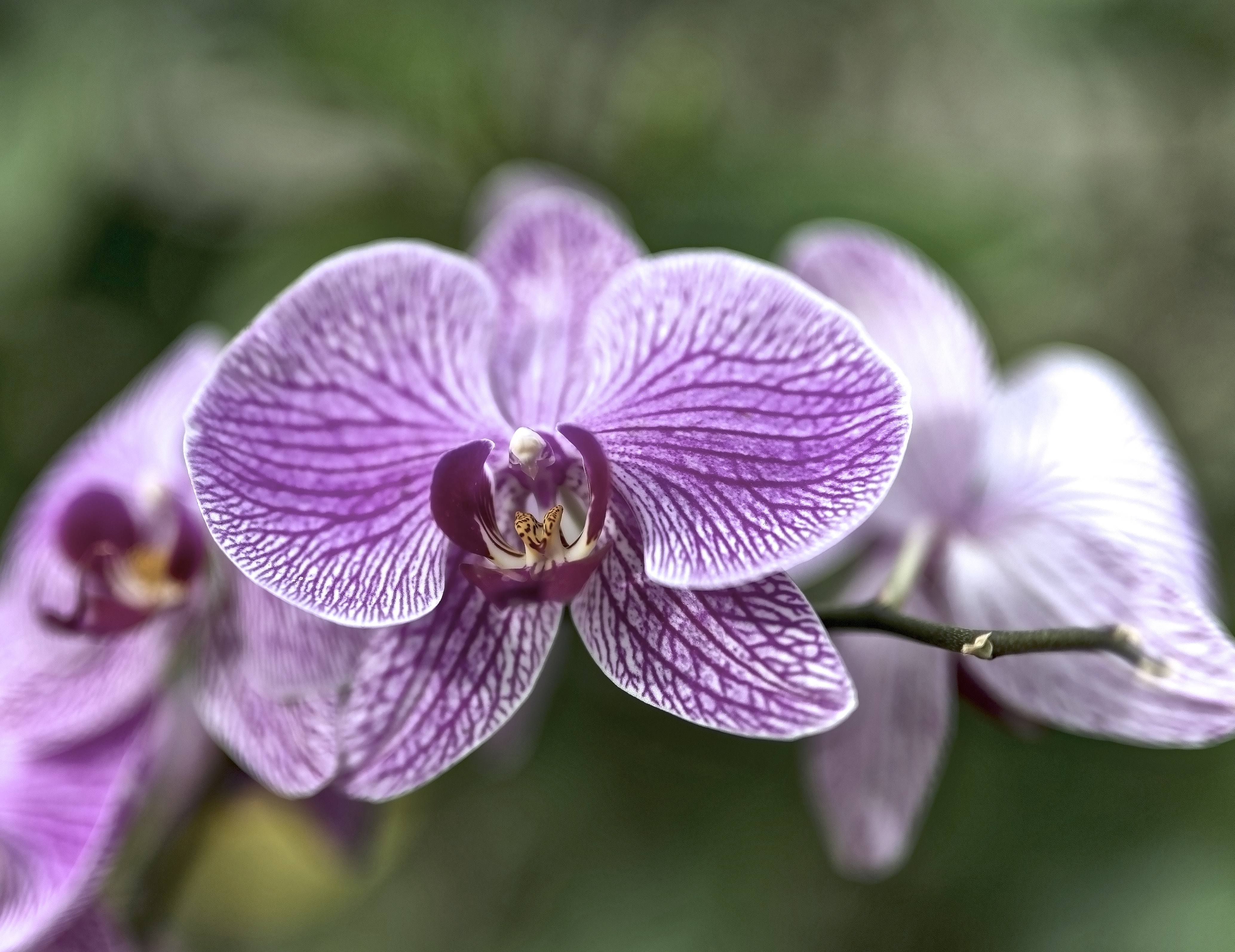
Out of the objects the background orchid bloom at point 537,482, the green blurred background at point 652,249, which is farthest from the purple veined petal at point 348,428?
the green blurred background at point 652,249

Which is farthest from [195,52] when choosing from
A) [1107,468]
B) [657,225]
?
[1107,468]

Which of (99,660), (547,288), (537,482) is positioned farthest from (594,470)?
(99,660)

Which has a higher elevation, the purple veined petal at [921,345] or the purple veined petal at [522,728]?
the purple veined petal at [921,345]

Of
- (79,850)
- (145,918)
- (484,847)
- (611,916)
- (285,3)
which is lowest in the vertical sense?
(484,847)

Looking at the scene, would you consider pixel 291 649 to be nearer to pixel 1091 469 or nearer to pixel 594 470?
pixel 594 470

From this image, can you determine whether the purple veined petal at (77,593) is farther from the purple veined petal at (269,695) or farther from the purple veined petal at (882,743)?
the purple veined petal at (882,743)

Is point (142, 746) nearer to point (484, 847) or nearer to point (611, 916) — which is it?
point (611, 916)
